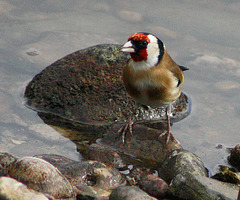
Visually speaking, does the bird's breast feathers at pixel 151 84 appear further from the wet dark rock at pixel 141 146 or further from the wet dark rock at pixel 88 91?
the wet dark rock at pixel 88 91

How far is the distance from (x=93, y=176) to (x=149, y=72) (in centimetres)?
131

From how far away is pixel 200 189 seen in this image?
3955 millimetres

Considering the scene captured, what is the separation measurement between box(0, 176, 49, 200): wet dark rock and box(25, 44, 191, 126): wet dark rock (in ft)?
9.25

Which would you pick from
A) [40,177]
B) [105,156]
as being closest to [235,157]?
[105,156]

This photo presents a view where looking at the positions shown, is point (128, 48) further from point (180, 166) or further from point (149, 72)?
point (180, 166)

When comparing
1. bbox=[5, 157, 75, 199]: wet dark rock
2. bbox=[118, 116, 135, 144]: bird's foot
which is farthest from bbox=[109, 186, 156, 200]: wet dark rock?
bbox=[118, 116, 135, 144]: bird's foot

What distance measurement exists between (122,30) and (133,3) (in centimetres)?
105

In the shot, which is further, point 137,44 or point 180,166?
point 137,44

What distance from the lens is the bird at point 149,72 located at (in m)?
4.79

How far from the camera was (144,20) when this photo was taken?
887cm

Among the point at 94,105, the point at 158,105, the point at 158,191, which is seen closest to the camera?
the point at 158,191

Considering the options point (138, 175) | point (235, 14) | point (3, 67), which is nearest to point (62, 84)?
point (3, 67)

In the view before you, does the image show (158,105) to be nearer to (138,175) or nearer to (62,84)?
(138,175)

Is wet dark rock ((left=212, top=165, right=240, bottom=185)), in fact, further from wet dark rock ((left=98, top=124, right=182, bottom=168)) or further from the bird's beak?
the bird's beak
